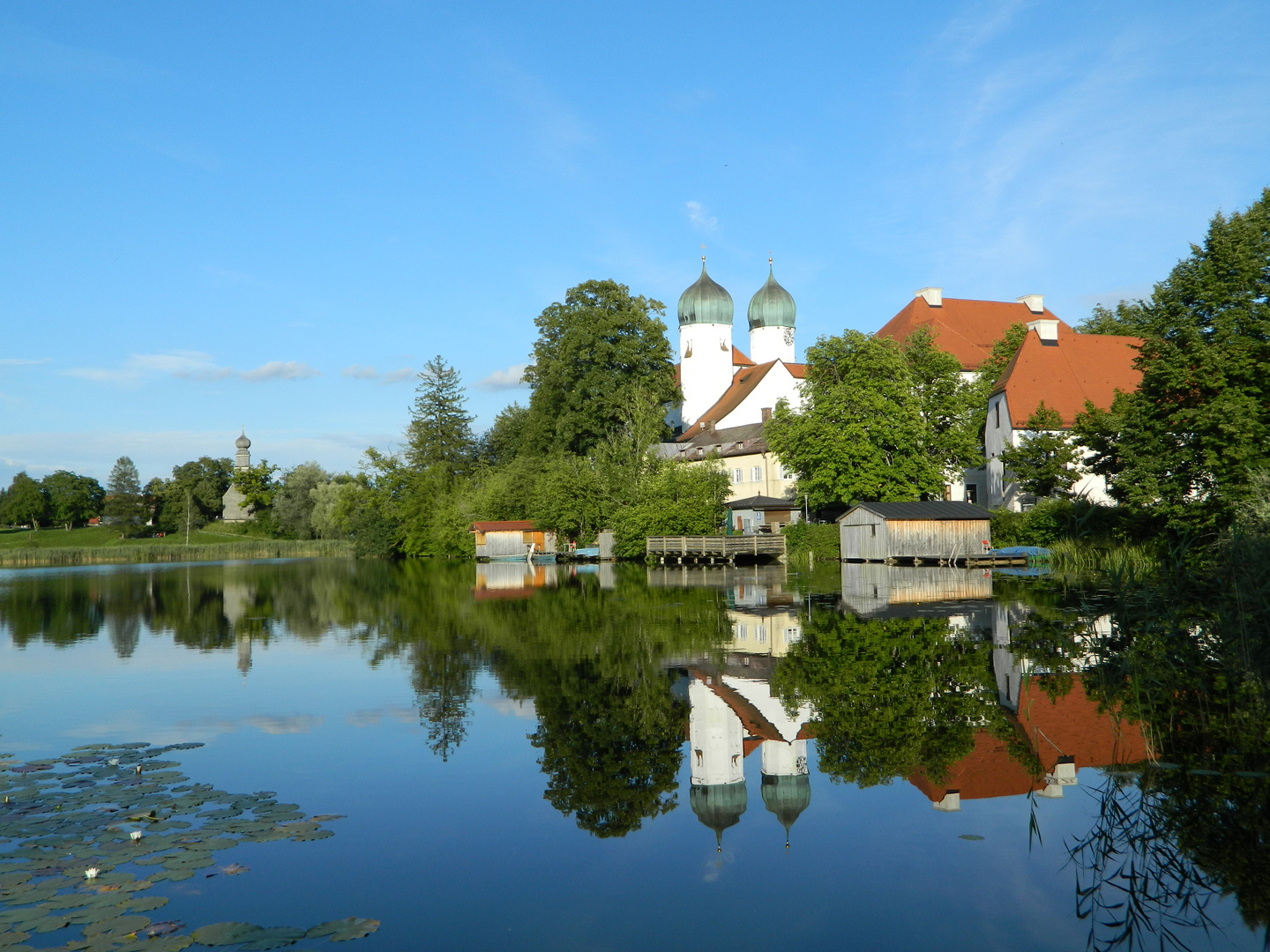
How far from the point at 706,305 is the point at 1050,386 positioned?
34684 mm

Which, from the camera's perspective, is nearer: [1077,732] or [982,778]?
[982,778]

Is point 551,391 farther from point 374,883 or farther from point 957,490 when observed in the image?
point 374,883

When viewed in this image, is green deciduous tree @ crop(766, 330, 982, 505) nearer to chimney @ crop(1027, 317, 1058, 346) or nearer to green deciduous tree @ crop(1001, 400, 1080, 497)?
green deciduous tree @ crop(1001, 400, 1080, 497)

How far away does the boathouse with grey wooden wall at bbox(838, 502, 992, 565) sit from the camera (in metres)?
38.9

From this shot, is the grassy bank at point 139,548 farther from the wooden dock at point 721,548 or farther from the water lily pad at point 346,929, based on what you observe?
the water lily pad at point 346,929

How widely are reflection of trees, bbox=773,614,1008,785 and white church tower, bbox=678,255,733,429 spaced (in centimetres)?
6082

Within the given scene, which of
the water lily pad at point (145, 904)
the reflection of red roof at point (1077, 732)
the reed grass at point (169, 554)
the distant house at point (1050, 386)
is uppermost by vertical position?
the distant house at point (1050, 386)

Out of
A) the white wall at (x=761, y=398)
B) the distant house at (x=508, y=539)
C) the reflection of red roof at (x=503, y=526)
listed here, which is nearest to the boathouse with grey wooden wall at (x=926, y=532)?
the white wall at (x=761, y=398)

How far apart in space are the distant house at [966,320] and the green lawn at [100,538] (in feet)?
243

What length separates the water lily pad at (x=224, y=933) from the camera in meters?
5.90

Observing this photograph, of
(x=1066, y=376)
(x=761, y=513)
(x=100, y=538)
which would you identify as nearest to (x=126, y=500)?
(x=100, y=538)

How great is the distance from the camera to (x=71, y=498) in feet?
437

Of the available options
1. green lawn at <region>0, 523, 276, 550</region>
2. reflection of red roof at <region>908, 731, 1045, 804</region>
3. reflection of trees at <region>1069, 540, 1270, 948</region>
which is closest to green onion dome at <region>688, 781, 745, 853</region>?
reflection of red roof at <region>908, 731, 1045, 804</region>

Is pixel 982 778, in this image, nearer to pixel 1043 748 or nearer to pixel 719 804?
pixel 1043 748
